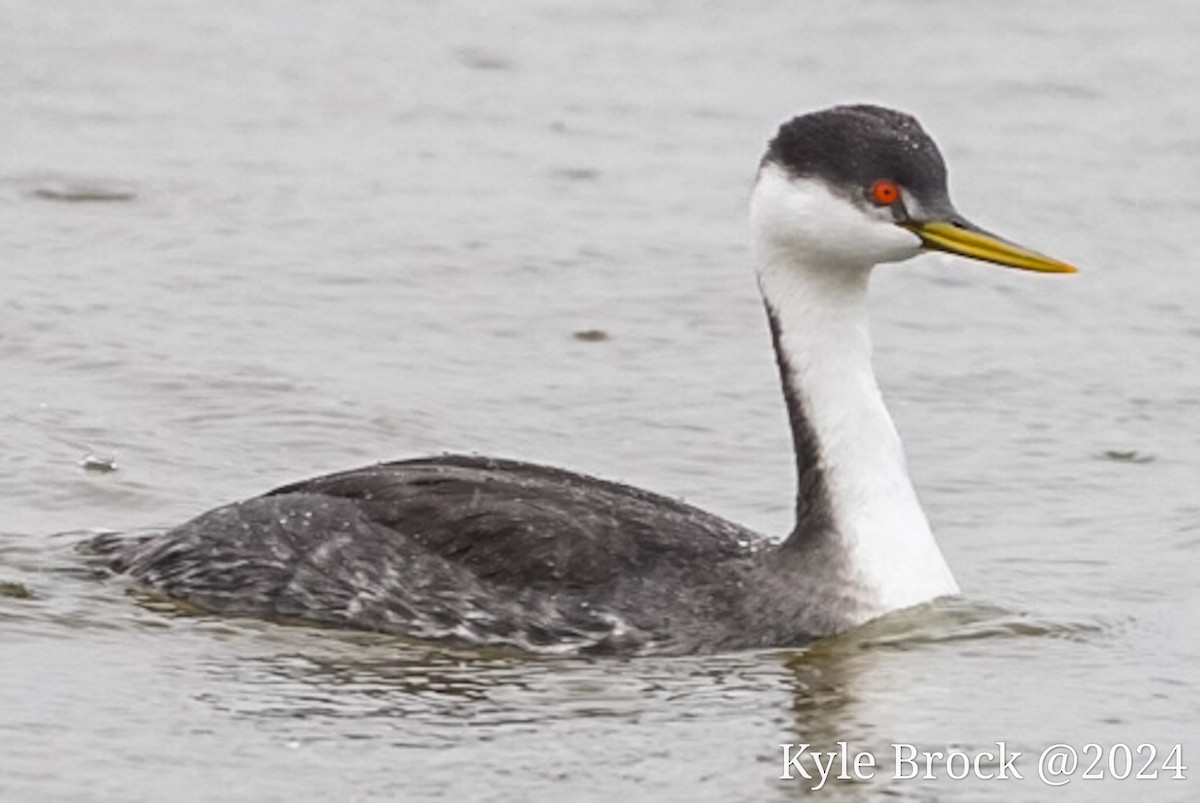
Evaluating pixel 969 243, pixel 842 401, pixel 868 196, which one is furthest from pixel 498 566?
pixel 969 243

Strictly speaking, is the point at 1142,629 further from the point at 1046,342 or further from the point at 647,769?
the point at 1046,342

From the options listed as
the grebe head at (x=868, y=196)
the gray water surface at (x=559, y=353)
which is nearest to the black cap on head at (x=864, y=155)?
the grebe head at (x=868, y=196)

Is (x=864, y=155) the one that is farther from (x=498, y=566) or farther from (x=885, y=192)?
(x=498, y=566)

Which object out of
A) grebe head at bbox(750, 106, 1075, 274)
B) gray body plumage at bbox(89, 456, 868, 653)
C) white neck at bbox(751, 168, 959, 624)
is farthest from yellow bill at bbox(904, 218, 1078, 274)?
gray body plumage at bbox(89, 456, 868, 653)

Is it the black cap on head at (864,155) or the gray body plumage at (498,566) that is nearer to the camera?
the gray body plumage at (498,566)

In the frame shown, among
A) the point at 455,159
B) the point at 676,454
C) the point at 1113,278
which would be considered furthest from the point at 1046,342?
the point at 455,159

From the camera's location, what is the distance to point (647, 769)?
916 cm

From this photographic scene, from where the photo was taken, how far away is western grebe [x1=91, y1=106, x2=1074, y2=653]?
34.2ft

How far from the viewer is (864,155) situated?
34.7ft

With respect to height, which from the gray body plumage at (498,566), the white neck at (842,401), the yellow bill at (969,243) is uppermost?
the yellow bill at (969,243)

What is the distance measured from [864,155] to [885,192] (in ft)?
0.43

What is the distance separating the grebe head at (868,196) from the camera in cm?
1055

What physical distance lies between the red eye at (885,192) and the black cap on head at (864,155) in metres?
0.02

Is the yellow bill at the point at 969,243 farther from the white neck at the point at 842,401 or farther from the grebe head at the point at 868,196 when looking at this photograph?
the white neck at the point at 842,401
